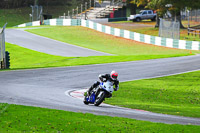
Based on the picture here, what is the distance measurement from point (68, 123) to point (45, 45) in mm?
37244

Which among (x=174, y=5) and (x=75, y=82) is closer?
(x=75, y=82)

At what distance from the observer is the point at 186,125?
35.7 feet

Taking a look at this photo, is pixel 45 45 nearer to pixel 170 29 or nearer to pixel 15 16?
pixel 170 29

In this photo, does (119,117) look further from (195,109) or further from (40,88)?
(40,88)

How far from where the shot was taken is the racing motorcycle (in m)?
14.2

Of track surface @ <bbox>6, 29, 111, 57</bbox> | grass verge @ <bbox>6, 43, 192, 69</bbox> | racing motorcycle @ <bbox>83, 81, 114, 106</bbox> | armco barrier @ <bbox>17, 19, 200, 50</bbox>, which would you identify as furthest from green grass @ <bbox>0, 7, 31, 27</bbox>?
racing motorcycle @ <bbox>83, 81, 114, 106</bbox>

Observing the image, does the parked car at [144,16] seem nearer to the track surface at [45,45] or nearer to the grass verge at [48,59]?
the track surface at [45,45]

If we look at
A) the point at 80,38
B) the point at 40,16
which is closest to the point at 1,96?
the point at 80,38

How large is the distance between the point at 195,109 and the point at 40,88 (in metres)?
7.59

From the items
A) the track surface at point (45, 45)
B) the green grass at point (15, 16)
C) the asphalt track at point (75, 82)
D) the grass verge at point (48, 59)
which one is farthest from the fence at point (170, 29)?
the green grass at point (15, 16)

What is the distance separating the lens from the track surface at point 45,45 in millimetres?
41300

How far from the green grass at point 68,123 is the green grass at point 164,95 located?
325 centimetres

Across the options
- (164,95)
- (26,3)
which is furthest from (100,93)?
(26,3)

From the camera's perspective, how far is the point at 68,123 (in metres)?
10.4
